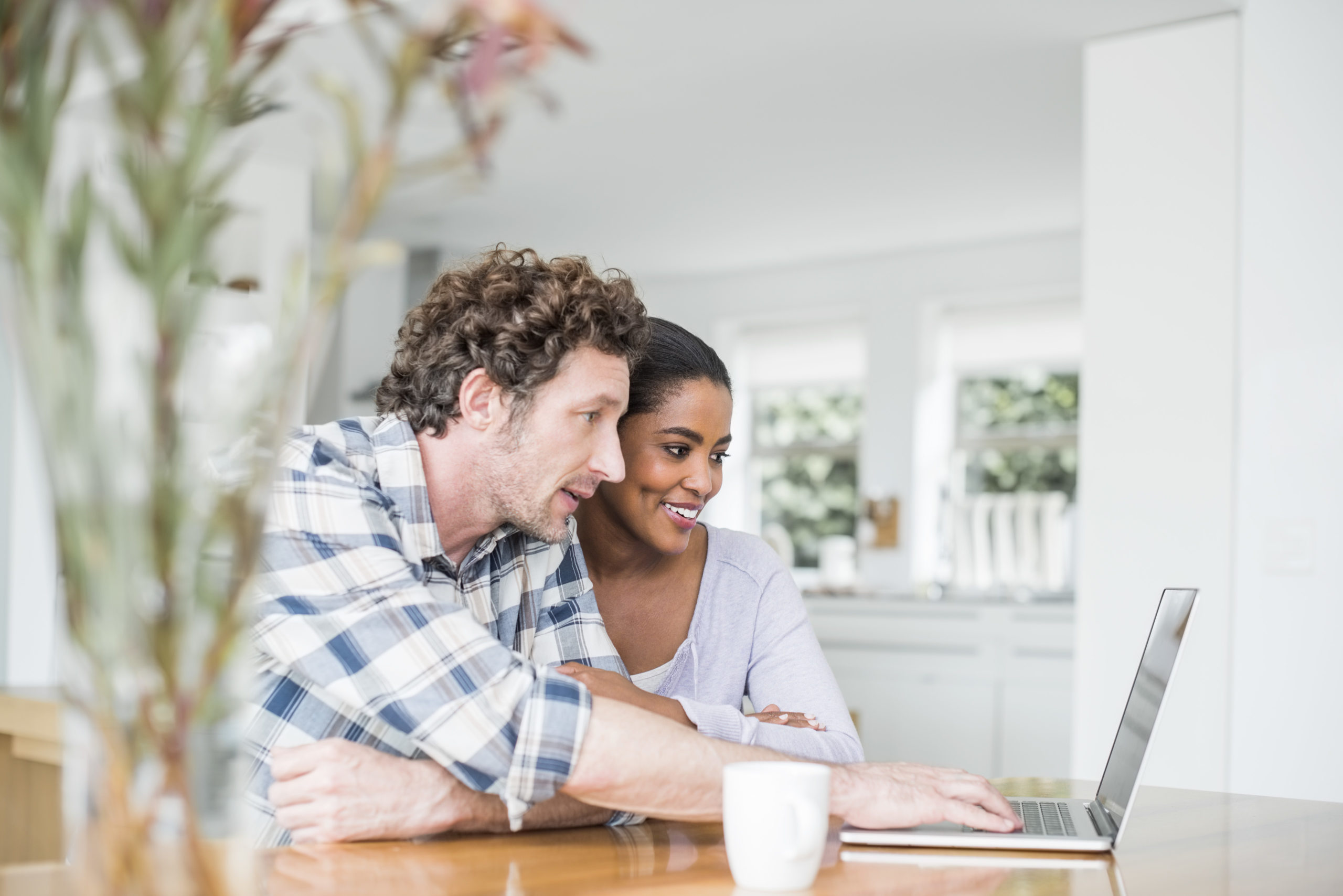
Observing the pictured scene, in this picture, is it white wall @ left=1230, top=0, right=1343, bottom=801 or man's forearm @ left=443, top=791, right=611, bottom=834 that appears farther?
white wall @ left=1230, top=0, right=1343, bottom=801

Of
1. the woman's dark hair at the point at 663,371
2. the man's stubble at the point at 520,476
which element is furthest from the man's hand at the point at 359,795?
the woman's dark hair at the point at 663,371

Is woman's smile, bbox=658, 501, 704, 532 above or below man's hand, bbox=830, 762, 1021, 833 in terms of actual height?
above

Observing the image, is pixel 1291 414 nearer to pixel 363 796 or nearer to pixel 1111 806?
pixel 1111 806

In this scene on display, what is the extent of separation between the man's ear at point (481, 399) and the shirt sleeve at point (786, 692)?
41cm

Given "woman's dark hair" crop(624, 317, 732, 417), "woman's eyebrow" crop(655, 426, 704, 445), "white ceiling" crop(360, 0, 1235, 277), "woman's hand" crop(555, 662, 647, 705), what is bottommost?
"woman's hand" crop(555, 662, 647, 705)

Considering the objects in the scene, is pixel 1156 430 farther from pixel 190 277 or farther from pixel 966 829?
pixel 190 277

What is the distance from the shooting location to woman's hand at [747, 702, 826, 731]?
5.18 ft

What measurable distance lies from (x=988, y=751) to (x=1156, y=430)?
1805 millimetres

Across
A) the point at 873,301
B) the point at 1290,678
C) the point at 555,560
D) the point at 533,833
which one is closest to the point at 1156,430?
the point at 1290,678

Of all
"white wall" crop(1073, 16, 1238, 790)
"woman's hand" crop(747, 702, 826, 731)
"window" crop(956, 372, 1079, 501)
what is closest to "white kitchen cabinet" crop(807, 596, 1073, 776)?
"white wall" crop(1073, 16, 1238, 790)

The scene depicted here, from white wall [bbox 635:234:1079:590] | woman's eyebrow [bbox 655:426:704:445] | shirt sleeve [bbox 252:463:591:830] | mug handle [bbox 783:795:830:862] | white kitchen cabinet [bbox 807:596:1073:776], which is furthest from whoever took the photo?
white wall [bbox 635:234:1079:590]

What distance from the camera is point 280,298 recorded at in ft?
1.52

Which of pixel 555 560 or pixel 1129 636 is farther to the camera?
pixel 1129 636

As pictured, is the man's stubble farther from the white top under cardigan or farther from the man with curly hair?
the white top under cardigan
